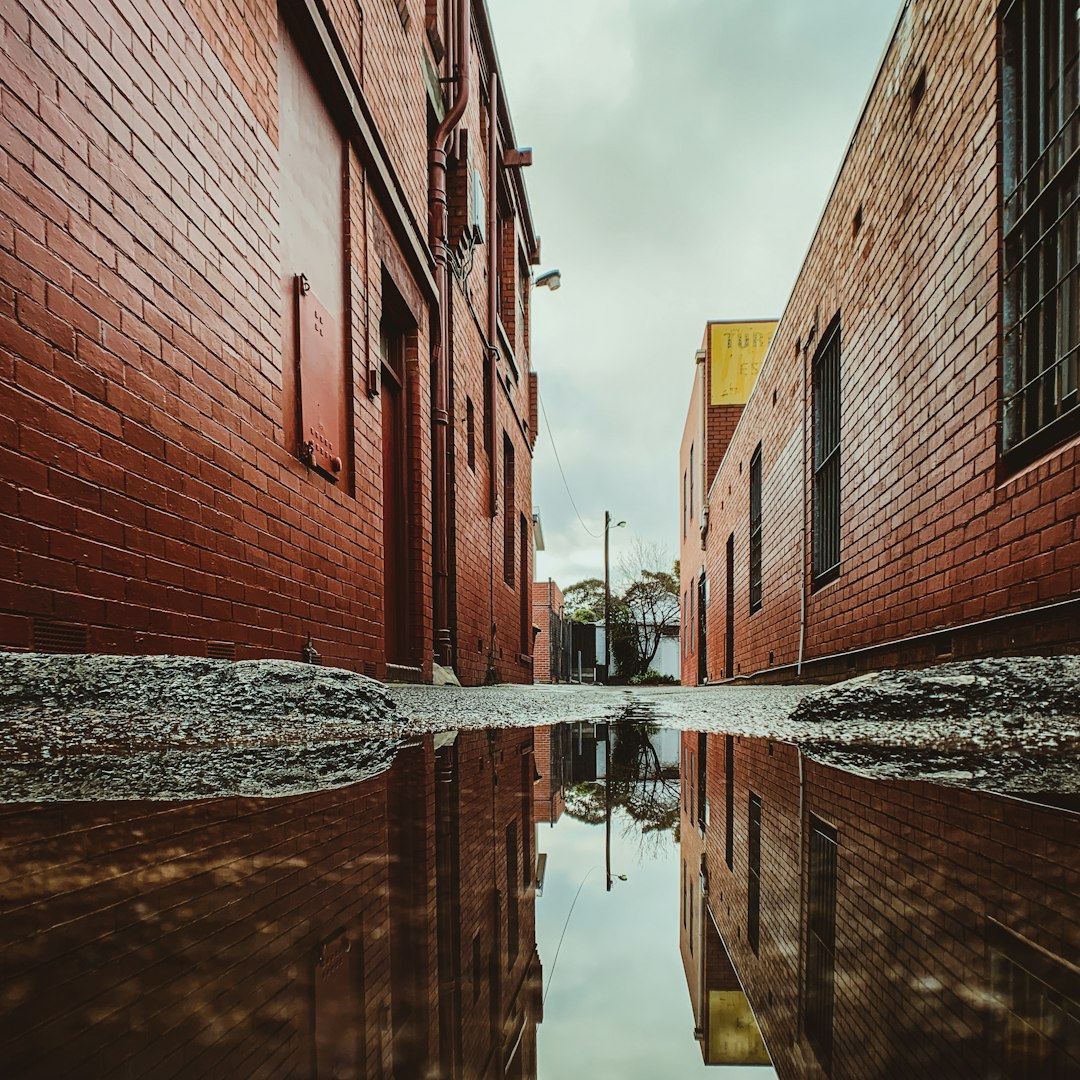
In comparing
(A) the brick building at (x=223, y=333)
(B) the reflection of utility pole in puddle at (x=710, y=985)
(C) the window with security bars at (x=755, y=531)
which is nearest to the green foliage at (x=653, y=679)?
(C) the window with security bars at (x=755, y=531)

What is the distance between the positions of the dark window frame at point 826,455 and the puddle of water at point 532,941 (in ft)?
17.7

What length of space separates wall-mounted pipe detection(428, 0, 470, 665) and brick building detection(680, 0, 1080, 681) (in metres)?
3.06

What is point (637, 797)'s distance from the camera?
1473 millimetres

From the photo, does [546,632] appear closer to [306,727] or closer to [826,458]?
[826,458]

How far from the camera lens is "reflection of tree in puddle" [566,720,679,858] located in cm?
115

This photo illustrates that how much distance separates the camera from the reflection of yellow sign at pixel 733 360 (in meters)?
15.8

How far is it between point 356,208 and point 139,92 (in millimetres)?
2212

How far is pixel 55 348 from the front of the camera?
2174 mm

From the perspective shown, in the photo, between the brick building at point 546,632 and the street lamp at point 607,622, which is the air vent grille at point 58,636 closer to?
the brick building at point 546,632

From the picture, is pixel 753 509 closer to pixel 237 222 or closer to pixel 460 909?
pixel 237 222

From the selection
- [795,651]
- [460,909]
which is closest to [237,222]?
[460,909]

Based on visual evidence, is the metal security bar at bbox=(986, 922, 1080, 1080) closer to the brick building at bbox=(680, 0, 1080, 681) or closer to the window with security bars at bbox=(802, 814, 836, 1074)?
the window with security bars at bbox=(802, 814, 836, 1074)

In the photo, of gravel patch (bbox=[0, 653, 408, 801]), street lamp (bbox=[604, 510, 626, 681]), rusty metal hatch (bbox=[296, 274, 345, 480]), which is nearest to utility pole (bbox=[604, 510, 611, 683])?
street lamp (bbox=[604, 510, 626, 681])

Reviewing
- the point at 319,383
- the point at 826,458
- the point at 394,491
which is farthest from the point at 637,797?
the point at 826,458
